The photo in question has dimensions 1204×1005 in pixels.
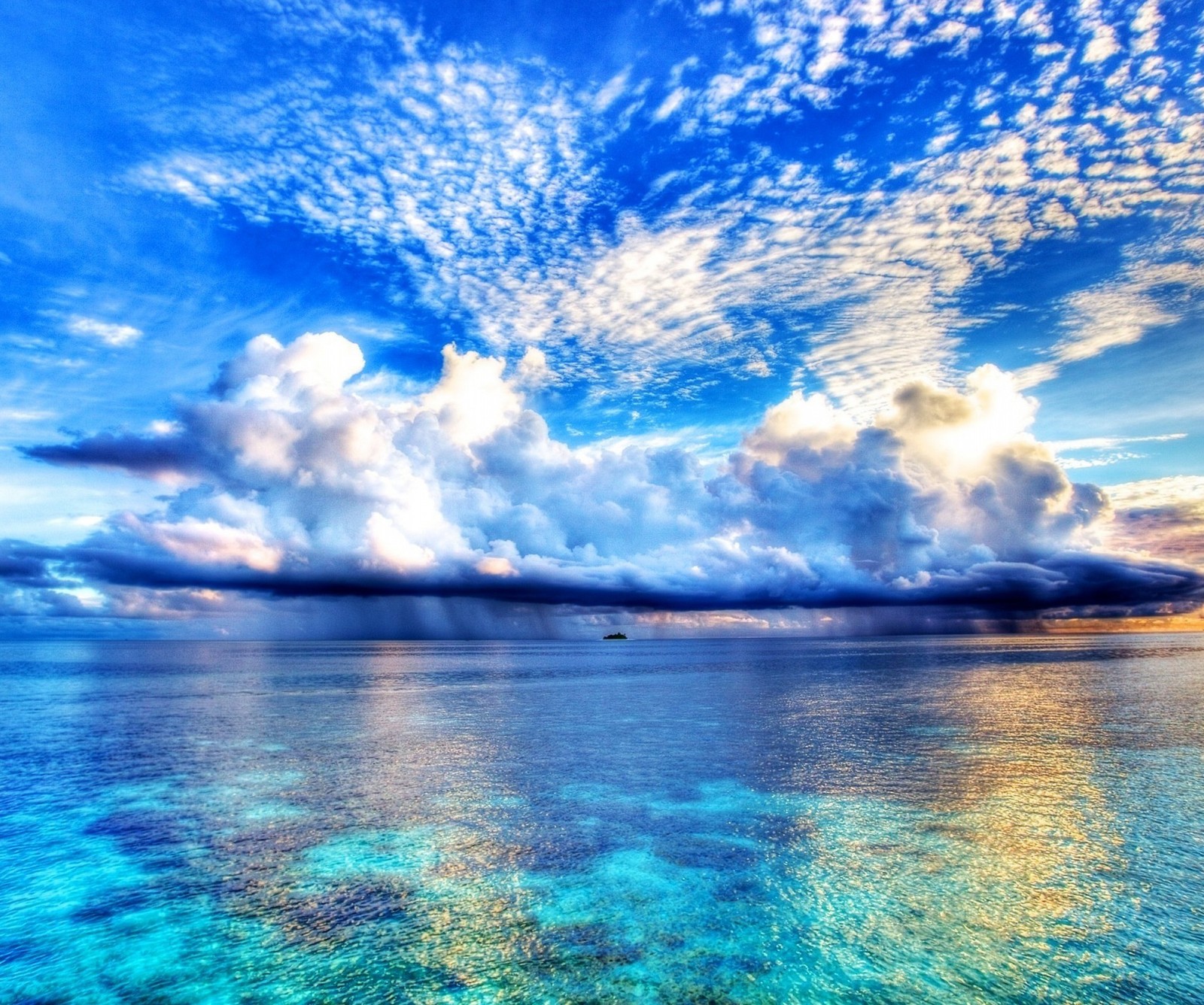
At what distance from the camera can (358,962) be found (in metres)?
17.8

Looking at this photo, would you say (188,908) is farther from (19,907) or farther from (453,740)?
(453,740)

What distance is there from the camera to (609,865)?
80.4ft

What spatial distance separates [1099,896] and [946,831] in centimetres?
639

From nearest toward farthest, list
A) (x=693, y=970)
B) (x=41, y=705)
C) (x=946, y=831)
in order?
(x=693, y=970), (x=946, y=831), (x=41, y=705)

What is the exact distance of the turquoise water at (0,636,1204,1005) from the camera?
17.2 m

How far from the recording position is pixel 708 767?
134 feet

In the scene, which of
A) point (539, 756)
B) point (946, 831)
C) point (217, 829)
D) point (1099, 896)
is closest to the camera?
point (1099, 896)

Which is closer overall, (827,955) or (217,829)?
(827,955)

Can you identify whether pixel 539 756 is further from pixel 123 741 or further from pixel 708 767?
pixel 123 741

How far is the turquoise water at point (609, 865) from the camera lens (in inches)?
676

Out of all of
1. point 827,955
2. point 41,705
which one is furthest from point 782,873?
point 41,705

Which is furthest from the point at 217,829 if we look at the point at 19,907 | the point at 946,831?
the point at 946,831

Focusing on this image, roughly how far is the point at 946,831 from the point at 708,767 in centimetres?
1544

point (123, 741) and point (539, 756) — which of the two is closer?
point (539, 756)
